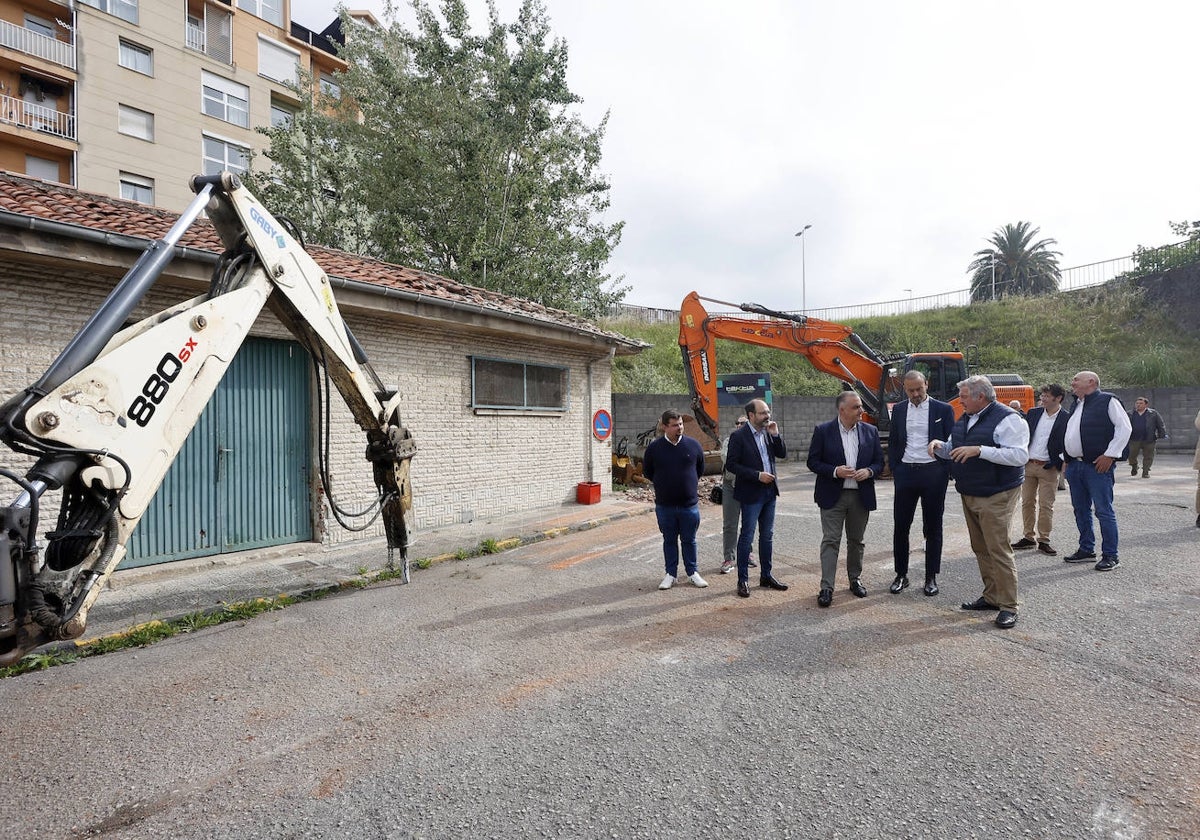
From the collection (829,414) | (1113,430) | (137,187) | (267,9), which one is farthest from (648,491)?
(267,9)

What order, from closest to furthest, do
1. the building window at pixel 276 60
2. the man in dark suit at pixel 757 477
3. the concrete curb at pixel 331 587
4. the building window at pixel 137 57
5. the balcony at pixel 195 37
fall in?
the concrete curb at pixel 331 587 < the man in dark suit at pixel 757 477 < the building window at pixel 137 57 < the balcony at pixel 195 37 < the building window at pixel 276 60

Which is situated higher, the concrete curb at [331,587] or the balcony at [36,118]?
the balcony at [36,118]

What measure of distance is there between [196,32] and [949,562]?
33619 millimetres

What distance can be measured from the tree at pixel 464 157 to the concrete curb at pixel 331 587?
8.96 metres

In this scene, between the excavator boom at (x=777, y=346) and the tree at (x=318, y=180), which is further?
the tree at (x=318, y=180)

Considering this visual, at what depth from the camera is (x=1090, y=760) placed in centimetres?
281

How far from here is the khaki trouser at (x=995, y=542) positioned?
4.66 m

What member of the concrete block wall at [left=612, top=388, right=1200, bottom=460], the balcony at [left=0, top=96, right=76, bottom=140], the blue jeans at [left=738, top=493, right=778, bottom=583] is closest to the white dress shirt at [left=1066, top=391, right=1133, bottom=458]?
the blue jeans at [left=738, top=493, right=778, bottom=583]

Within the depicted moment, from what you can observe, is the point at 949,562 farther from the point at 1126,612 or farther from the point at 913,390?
the point at 913,390

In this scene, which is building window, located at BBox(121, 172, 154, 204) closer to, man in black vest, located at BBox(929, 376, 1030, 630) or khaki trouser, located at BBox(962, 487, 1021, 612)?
man in black vest, located at BBox(929, 376, 1030, 630)

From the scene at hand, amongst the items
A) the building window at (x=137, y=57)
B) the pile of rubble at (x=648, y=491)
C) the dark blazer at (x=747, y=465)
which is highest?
the building window at (x=137, y=57)

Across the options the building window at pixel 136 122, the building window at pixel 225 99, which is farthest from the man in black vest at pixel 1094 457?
the building window at pixel 225 99

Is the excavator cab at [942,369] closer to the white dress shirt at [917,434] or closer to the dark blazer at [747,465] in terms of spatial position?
the white dress shirt at [917,434]

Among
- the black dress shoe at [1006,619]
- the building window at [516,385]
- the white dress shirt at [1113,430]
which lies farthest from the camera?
the building window at [516,385]
